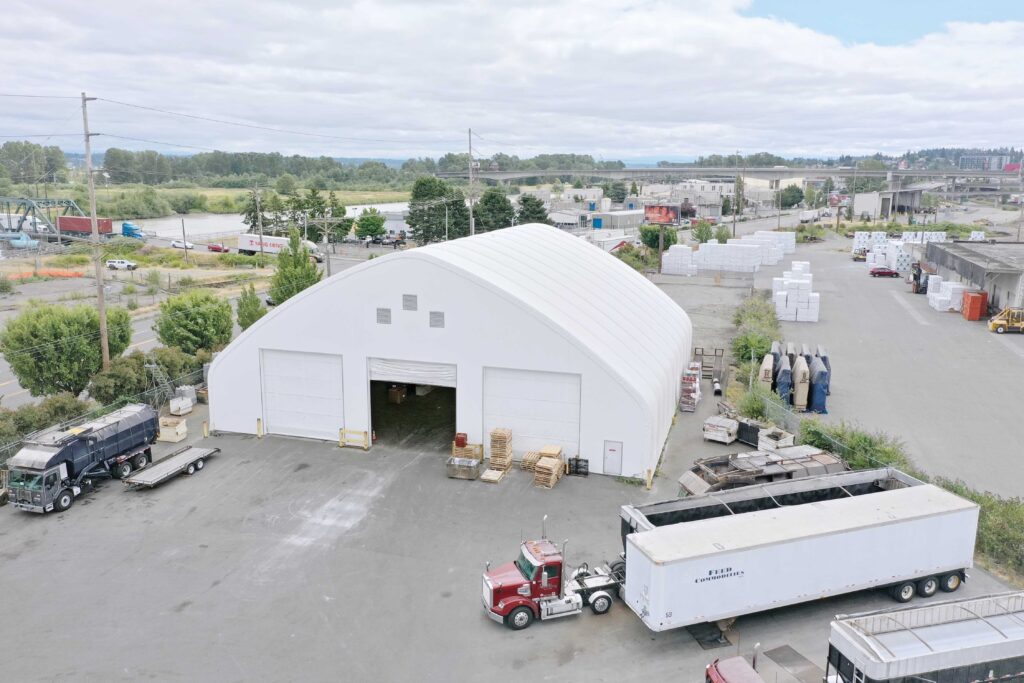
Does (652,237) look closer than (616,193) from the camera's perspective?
Yes

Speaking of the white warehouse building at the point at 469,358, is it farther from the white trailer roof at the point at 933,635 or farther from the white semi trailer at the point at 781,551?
the white trailer roof at the point at 933,635

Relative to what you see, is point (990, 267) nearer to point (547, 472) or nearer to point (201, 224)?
point (547, 472)

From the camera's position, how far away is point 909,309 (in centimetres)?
5022

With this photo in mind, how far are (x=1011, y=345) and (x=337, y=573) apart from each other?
3930 centimetres

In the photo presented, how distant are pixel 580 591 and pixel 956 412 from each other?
67.8ft

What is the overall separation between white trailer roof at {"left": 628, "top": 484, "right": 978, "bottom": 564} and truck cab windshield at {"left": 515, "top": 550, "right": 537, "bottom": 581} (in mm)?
2070

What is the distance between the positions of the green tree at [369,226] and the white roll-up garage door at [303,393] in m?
69.9

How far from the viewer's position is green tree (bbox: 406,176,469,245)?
85.3 metres

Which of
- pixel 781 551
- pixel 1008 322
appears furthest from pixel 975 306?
pixel 781 551

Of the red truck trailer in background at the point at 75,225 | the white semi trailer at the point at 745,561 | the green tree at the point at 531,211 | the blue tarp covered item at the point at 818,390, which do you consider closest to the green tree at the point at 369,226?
the green tree at the point at 531,211

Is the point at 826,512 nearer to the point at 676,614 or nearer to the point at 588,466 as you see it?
the point at 676,614

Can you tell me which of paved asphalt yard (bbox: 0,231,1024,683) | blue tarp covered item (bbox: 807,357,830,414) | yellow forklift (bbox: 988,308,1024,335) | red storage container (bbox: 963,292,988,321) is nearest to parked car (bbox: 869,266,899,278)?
red storage container (bbox: 963,292,988,321)

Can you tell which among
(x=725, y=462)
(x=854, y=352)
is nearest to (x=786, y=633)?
(x=725, y=462)

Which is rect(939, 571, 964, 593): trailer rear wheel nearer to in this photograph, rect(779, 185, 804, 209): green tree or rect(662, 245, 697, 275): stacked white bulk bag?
rect(662, 245, 697, 275): stacked white bulk bag
